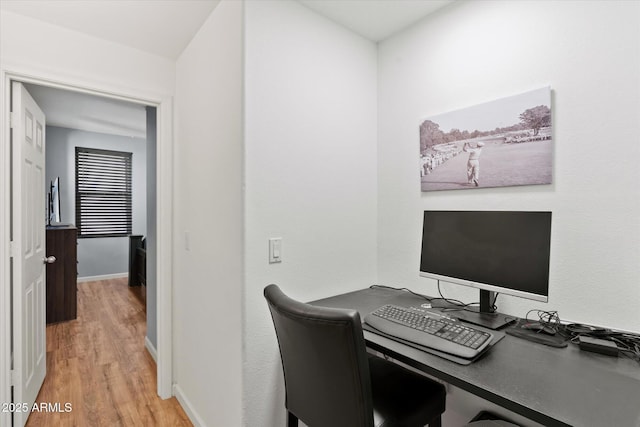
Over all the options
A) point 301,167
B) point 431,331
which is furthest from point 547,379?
point 301,167

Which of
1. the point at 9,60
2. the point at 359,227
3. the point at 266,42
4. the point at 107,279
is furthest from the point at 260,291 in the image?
the point at 107,279

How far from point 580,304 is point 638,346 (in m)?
0.23

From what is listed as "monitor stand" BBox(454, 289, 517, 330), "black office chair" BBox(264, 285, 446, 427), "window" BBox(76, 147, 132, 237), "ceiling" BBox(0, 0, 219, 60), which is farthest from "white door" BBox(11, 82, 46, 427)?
"window" BBox(76, 147, 132, 237)

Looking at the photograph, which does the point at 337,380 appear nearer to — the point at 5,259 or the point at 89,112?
the point at 5,259

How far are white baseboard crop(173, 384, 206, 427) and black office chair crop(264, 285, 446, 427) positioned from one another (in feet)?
3.23

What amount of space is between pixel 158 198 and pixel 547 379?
2356 mm

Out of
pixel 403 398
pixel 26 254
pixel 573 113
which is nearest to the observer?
pixel 403 398

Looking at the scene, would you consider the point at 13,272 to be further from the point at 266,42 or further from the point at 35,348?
the point at 266,42

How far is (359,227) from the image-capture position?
2020mm

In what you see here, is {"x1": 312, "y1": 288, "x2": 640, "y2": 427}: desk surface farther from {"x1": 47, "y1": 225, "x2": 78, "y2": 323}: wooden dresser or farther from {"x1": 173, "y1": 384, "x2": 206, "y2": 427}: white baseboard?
{"x1": 47, "y1": 225, "x2": 78, "y2": 323}: wooden dresser

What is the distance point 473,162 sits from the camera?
5.42 ft

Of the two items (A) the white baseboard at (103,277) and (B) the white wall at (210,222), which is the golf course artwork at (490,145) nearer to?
(B) the white wall at (210,222)

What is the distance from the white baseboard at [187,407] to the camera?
1986mm

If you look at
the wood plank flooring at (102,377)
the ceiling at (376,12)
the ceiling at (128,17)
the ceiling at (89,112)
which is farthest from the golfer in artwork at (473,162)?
the ceiling at (89,112)
